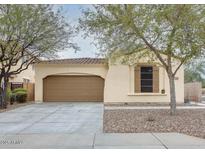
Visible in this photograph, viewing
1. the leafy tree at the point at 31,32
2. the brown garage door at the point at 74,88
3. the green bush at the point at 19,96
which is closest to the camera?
the leafy tree at the point at 31,32

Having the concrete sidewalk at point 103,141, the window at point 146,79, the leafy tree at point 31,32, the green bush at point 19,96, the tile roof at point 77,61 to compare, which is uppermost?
the leafy tree at point 31,32

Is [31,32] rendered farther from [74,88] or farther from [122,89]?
[74,88]

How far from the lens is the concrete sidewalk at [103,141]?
9.25 meters

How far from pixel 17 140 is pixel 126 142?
3.16m

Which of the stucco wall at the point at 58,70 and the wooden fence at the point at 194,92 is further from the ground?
the stucco wall at the point at 58,70

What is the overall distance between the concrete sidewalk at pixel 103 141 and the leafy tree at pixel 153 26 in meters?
5.99

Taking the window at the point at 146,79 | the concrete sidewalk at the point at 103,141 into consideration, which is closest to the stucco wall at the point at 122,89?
the window at the point at 146,79

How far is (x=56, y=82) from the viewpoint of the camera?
2964cm

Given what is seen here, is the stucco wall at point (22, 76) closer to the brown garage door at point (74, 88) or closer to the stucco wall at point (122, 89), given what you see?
the brown garage door at point (74, 88)

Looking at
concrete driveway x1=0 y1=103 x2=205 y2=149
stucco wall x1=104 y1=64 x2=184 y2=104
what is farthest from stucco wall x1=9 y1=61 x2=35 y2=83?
concrete driveway x1=0 y1=103 x2=205 y2=149

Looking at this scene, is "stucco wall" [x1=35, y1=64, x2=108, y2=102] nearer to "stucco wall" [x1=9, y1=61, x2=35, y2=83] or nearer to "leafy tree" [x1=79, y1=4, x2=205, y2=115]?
"stucco wall" [x1=9, y1=61, x2=35, y2=83]

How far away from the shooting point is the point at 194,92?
102 feet

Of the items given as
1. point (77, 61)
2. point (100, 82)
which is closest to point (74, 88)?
point (100, 82)

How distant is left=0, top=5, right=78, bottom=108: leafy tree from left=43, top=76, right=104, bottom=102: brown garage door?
5.39 metres
